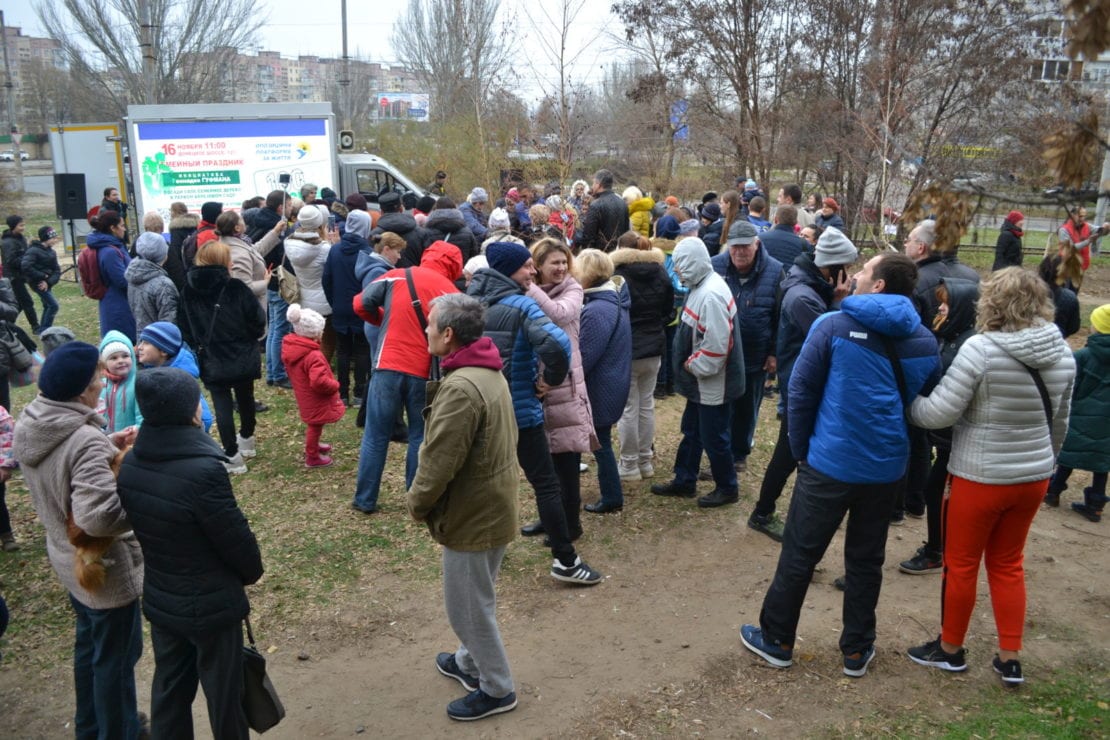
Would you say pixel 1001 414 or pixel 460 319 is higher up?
pixel 460 319

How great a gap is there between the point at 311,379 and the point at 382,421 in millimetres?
1130

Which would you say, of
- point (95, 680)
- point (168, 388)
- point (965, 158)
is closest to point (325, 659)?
point (95, 680)

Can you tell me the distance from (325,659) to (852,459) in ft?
9.82

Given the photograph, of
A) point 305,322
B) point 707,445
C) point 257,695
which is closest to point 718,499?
point 707,445

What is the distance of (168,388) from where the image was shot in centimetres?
315

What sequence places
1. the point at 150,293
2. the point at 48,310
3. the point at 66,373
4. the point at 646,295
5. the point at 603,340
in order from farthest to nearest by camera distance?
the point at 48,310 → the point at 150,293 → the point at 646,295 → the point at 603,340 → the point at 66,373

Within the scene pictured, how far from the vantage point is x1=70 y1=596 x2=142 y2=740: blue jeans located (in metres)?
3.64

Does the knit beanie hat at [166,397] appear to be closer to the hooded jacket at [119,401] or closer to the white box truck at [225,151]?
the hooded jacket at [119,401]

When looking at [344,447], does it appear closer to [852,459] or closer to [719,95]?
[852,459]

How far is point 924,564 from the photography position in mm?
5539

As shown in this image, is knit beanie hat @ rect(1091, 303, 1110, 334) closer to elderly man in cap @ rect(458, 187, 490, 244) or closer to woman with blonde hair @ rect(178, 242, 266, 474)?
woman with blonde hair @ rect(178, 242, 266, 474)

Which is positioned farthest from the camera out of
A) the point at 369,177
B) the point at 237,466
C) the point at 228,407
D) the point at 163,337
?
the point at 369,177

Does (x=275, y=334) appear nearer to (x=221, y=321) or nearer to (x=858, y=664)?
(x=221, y=321)

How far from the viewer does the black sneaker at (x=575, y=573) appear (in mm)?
5305
